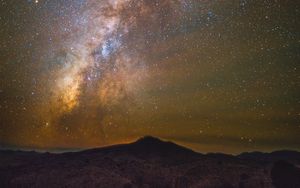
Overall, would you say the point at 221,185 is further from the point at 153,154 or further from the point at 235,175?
the point at 153,154

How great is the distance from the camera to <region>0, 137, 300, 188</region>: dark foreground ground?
83.8 meters

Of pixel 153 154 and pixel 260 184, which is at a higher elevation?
pixel 153 154

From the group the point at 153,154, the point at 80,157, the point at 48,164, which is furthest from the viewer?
the point at 153,154

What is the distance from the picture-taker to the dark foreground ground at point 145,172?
275ft

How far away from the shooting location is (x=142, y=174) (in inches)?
3563

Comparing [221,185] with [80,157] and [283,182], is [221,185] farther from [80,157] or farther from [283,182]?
[80,157]

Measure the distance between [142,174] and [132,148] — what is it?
115ft

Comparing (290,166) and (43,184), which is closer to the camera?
(43,184)

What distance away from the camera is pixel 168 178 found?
3450 inches

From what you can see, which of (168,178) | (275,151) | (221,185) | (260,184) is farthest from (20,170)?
(275,151)

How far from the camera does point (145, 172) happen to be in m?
91.8

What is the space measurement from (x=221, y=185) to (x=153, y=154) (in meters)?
39.3

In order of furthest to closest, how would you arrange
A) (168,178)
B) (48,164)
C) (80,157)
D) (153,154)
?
1. (153,154)
2. (80,157)
3. (48,164)
4. (168,178)

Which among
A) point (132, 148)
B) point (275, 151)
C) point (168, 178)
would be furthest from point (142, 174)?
point (275, 151)
